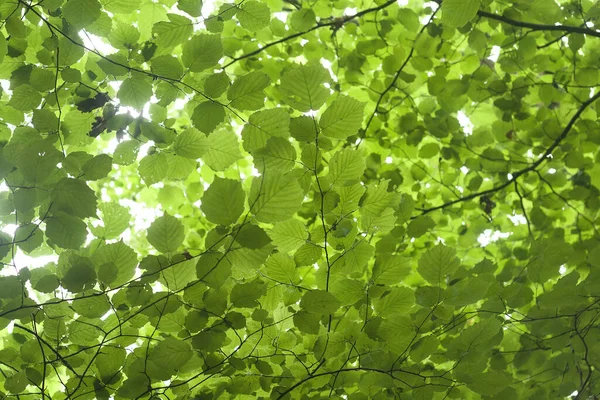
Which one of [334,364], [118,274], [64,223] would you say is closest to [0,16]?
[64,223]

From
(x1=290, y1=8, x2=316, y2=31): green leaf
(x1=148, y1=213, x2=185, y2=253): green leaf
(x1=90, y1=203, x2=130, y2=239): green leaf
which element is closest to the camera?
(x1=148, y1=213, x2=185, y2=253): green leaf

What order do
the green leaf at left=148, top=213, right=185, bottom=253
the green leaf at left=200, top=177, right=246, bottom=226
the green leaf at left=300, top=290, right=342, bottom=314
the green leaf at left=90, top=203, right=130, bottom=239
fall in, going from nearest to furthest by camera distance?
the green leaf at left=200, top=177, right=246, bottom=226 → the green leaf at left=148, top=213, right=185, bottom=253 → the green leaf at left=300, top=290, right=342, bottom=314 → the green leaf at left=90, top=203, right=130, bottom=239

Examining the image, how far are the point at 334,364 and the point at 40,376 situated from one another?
75 centimetres

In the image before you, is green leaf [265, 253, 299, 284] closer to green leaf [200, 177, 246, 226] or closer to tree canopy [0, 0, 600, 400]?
tree canopy [0, 0, 600, 400]

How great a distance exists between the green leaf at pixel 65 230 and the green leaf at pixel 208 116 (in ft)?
1.19

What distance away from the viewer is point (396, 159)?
304cm

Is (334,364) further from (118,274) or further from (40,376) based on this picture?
(40,376)

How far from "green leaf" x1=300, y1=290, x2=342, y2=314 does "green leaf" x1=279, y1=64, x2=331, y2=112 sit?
434 millimetres

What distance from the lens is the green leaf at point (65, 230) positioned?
1062 mm

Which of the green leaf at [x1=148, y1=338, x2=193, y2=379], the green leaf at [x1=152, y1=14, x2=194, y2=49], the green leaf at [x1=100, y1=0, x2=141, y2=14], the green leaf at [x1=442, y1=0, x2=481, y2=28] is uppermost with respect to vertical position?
the green leaf at [x1=100, y1=0, x2=141, y2=14]

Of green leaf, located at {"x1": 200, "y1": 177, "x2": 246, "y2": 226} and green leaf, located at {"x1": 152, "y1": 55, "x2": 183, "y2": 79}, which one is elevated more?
green leaf, located at {"x1": 152, "y1": 55, "x2": 183, "y2": 79}

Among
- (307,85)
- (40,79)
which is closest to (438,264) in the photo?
(307,85)

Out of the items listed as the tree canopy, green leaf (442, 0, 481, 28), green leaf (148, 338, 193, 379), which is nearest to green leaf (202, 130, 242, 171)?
→ the tree canopy

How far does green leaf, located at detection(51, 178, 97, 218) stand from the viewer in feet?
3.42
